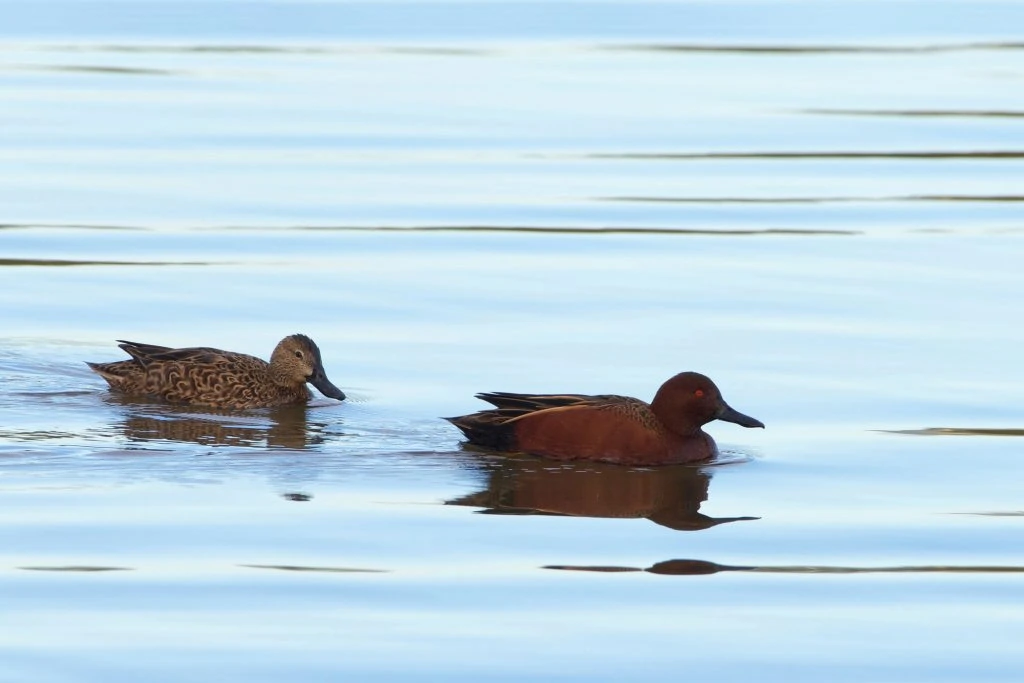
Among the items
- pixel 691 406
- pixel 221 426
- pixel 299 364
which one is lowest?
pixel 221 426

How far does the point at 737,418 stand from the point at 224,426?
298cm

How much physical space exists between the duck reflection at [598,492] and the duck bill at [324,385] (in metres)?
1.67

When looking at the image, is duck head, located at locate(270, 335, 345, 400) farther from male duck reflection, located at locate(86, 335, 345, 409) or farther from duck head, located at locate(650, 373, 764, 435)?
duck head, located at locate(650, 373, 764, 435)

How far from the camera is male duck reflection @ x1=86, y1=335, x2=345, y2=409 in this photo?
12.2m

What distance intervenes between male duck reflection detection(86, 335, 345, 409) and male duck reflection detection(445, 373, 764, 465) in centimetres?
180

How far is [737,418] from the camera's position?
10609 mm

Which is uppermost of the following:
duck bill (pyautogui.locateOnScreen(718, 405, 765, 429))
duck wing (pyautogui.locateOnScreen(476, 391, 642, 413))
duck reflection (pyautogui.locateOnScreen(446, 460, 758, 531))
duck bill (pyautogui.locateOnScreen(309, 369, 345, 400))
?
duck bill (pyautogui.locateOnScreen(309, 369, 345, 400))

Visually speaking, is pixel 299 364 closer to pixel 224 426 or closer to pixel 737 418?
pixel 224 426

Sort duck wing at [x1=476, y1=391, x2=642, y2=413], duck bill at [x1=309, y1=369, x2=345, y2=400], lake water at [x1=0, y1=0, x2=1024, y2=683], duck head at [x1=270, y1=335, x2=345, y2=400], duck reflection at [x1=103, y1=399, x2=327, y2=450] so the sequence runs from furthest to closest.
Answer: duck head at [x1=270, y1=335, x2=345, y2=400] < duck bill at [x1=309, y1=369, x2=345, y2=400] < duck reflection at [x1=103, y1=399, x2=327, y2=450] < duck wing at [x1=476, y1=391, x2=642, y2=413] < lake water at [x1=0, y1=0, x2=1024, y2=683]

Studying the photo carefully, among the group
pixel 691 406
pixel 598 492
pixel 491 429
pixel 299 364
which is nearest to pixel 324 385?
pixel 299 364

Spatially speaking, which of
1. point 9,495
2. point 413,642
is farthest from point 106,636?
point 9,495

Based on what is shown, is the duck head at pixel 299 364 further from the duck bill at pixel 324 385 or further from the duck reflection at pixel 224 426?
the duck reflection at pixel 224 426

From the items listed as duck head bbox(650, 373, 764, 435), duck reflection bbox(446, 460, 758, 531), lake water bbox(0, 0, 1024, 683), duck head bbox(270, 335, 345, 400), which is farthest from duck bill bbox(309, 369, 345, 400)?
duck head bbox(650, 373, 764, 435)

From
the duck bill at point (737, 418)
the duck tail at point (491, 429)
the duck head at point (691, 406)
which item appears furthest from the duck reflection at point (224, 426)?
the duck bill at point (737, 418)
